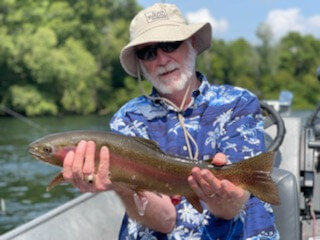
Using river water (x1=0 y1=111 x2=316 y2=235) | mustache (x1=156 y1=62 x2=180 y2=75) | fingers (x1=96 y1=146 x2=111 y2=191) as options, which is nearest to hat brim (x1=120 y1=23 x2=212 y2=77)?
mustache (x1=156 y1=62 x2=180 y2=75)

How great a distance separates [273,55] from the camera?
80938mm

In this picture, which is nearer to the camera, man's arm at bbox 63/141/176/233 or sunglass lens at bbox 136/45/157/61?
man's arm at bbox 63/141/176/233

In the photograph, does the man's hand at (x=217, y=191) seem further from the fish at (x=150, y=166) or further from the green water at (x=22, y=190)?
the green water at (x=22, y=190)

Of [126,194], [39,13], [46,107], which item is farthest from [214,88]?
[39,13]

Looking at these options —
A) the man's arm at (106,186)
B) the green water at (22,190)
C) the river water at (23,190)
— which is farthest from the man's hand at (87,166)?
the green water at (22,190)

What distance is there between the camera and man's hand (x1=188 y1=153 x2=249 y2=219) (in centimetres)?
260

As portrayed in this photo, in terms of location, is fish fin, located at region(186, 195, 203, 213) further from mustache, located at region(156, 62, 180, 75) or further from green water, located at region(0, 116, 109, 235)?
green water, located at region(0, 116, 109, 235)

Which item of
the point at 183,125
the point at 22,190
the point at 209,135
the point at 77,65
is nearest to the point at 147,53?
the point at 183,125

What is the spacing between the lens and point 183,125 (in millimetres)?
3133

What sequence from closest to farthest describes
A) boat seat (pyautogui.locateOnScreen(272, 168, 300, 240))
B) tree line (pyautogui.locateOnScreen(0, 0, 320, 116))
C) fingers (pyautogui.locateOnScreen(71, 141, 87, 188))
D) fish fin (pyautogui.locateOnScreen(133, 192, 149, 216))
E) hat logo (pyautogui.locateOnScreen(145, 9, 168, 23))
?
fingers (pyautogui.locateOnScreen(71, 141, 87, 188)), fish fin (pyautogui.locateOnScreen(133, 192, 149, 216)), hat logo (pyautogui.locateOnScreen(145, 9, 168, 23)), boat seat (pyautogui.locateOnScreen(272, 168, 300, 240)), tree line (pyautogui.locateOnScreen(0, 0, 320, 116))

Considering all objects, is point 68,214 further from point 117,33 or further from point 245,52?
point 245,52

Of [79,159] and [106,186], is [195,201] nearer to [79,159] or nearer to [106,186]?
[106,186]

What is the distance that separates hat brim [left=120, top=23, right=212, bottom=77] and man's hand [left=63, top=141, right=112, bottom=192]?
0.81m

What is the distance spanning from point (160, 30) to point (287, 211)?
1.46m
